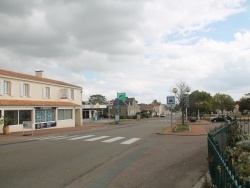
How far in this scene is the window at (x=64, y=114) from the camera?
123 ft

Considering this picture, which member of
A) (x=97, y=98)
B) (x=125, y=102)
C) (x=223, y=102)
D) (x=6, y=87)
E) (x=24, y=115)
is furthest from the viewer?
(x=97, y=98)

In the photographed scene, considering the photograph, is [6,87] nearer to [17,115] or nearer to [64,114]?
[17,115]

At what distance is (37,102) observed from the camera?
32969 mm

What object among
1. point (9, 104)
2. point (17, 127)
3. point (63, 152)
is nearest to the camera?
point (63, 152)

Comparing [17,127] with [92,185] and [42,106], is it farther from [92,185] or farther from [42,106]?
[92,185]

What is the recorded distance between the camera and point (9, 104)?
27109 millimetres

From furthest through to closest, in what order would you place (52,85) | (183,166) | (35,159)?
(52,85) < (35,159) < (183,166)

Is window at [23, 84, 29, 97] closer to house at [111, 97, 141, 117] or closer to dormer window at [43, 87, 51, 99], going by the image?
dormer window at [43, 87, 51, 99]

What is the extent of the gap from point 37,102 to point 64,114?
6.08 meters

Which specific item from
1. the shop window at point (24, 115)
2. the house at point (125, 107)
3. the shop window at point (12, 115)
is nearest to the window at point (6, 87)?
the shop window at point (12, 115)

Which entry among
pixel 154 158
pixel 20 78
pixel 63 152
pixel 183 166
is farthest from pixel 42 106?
pixel 183 166

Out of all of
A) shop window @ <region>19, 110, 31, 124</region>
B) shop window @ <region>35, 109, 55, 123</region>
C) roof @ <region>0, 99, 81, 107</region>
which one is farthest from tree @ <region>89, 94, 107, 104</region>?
shop window @ <region>19, 110, 31, 124</region>

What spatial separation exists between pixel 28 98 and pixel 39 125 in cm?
318

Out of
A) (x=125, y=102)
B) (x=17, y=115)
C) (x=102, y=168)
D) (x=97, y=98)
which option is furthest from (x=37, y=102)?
(x=97, y=98)
